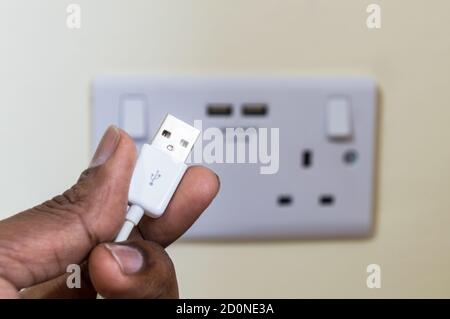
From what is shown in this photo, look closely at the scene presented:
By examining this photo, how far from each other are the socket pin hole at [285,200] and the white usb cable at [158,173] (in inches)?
4.5

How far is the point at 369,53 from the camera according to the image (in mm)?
436

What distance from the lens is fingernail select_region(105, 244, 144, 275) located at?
317mm

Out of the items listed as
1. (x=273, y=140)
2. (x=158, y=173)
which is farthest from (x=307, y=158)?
(x=158, y=173)

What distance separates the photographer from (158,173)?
0.34 meters

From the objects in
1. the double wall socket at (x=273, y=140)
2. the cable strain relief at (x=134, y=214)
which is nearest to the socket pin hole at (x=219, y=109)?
the double wall socket at (x=273, y=140)

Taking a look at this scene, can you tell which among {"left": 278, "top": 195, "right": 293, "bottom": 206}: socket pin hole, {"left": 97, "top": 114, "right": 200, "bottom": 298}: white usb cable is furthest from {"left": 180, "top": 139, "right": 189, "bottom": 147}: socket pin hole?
{"left": 278, "top": 195, "right": 293, "bottom": 206}: socket pin hole

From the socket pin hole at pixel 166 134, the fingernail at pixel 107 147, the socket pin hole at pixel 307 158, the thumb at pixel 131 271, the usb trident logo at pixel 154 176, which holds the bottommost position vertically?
the thumb at pixel 131 271

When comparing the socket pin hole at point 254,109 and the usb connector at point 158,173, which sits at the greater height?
the socket pin hole at point 254,109

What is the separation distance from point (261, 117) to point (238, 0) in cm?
8

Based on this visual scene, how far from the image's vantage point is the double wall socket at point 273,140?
0.42 m

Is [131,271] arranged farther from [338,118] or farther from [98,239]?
[338,118]

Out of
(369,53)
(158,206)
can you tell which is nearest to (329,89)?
(369,53)

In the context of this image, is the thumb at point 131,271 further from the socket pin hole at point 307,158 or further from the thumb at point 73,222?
the socket pin hole at point 307,158

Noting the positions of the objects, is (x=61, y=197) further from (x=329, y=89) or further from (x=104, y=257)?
(x=329, y=89)
